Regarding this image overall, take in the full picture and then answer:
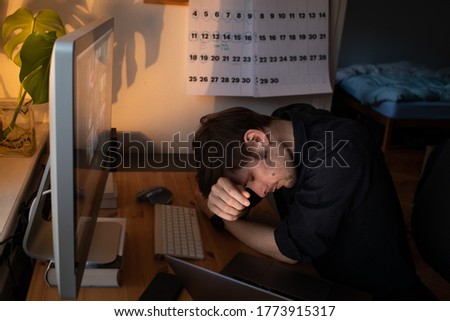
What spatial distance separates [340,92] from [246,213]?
3.39 meters

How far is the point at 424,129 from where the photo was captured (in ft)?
13.5

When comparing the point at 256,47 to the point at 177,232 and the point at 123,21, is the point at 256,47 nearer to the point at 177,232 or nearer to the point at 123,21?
the point at 123,21

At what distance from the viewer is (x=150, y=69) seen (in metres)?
1.54

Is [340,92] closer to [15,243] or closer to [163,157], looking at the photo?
[163,157]

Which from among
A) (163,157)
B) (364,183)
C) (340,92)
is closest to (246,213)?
(364,183)

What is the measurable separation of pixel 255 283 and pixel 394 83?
3.33 m

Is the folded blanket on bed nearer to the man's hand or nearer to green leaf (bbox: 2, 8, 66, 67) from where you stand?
the man's hand

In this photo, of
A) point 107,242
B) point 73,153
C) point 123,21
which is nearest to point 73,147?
point 73,153

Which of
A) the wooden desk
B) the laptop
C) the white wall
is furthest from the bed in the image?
the laptop

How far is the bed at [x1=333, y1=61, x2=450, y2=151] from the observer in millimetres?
3498

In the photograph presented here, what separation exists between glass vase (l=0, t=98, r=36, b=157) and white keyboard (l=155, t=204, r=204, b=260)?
449 mm

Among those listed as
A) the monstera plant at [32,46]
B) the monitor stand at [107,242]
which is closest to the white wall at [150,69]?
the monstera plant at [32,46]
